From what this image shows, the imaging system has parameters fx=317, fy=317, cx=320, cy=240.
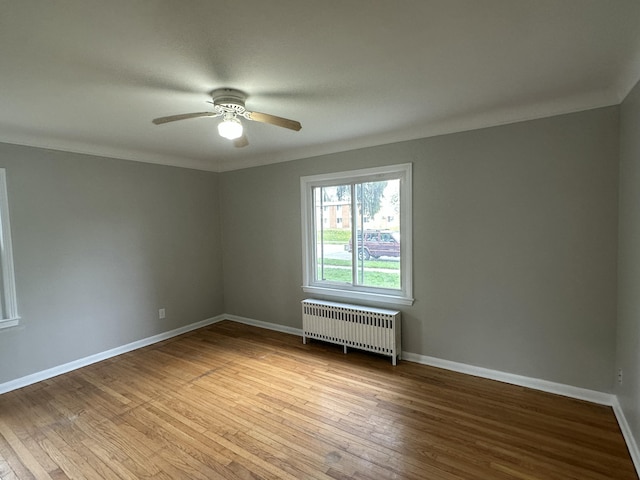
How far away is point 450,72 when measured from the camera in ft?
6.49

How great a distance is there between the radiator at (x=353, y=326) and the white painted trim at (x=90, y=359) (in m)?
1.80

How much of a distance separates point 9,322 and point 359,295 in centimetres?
349

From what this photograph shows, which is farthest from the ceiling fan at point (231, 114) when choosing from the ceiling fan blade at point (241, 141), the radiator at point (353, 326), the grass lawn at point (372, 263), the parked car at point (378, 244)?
the radiator at point (353, 326)

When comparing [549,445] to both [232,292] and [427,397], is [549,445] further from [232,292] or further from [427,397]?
[232,292]

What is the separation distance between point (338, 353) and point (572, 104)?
3196mm

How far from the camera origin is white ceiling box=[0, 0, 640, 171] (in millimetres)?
1380

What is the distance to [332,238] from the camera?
4.02m

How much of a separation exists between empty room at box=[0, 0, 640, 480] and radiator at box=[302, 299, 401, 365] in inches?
1.2

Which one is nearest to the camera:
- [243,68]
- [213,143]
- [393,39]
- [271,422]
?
[393,39]

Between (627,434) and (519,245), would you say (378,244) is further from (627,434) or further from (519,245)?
(627,434)

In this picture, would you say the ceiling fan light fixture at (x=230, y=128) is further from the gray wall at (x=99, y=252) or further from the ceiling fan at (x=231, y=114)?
the gray wall at (x=99, y=252)

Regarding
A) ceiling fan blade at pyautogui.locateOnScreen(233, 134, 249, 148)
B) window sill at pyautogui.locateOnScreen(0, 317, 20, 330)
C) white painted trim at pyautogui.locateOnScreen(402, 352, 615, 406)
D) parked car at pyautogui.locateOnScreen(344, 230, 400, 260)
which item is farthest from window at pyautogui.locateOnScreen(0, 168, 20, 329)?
white painted trim at pyautogui.locateOnScreen(402, 352, 615, 406)

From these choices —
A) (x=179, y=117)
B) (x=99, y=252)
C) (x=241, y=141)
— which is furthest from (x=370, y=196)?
(x=99, y=252)

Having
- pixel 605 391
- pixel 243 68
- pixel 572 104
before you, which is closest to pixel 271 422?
pixel 243 68
